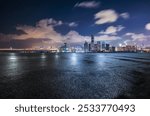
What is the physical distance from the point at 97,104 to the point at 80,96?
92.4 inches

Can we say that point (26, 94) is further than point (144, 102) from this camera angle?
Yes

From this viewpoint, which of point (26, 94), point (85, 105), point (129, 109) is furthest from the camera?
point (26, 94)

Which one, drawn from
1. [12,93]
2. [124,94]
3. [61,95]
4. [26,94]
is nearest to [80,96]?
[61,95]

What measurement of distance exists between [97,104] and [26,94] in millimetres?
5549

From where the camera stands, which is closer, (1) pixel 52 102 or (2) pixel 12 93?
(1) pixel 52 102

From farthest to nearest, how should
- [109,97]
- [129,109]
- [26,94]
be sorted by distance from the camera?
[26,94]
[109,97]
[129,109]

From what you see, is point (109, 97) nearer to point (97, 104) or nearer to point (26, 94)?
point (97, 104)

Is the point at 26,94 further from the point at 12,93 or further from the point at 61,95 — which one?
the point at 61,95

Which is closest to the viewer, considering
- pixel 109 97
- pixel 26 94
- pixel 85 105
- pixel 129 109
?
pixel 129 109

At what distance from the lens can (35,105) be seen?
29.5ft

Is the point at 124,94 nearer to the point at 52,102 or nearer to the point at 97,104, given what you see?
the point at 97,104

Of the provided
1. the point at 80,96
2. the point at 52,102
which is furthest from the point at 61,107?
the point at 80,96

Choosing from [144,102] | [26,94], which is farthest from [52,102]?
[144,102]

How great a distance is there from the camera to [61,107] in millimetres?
8781
